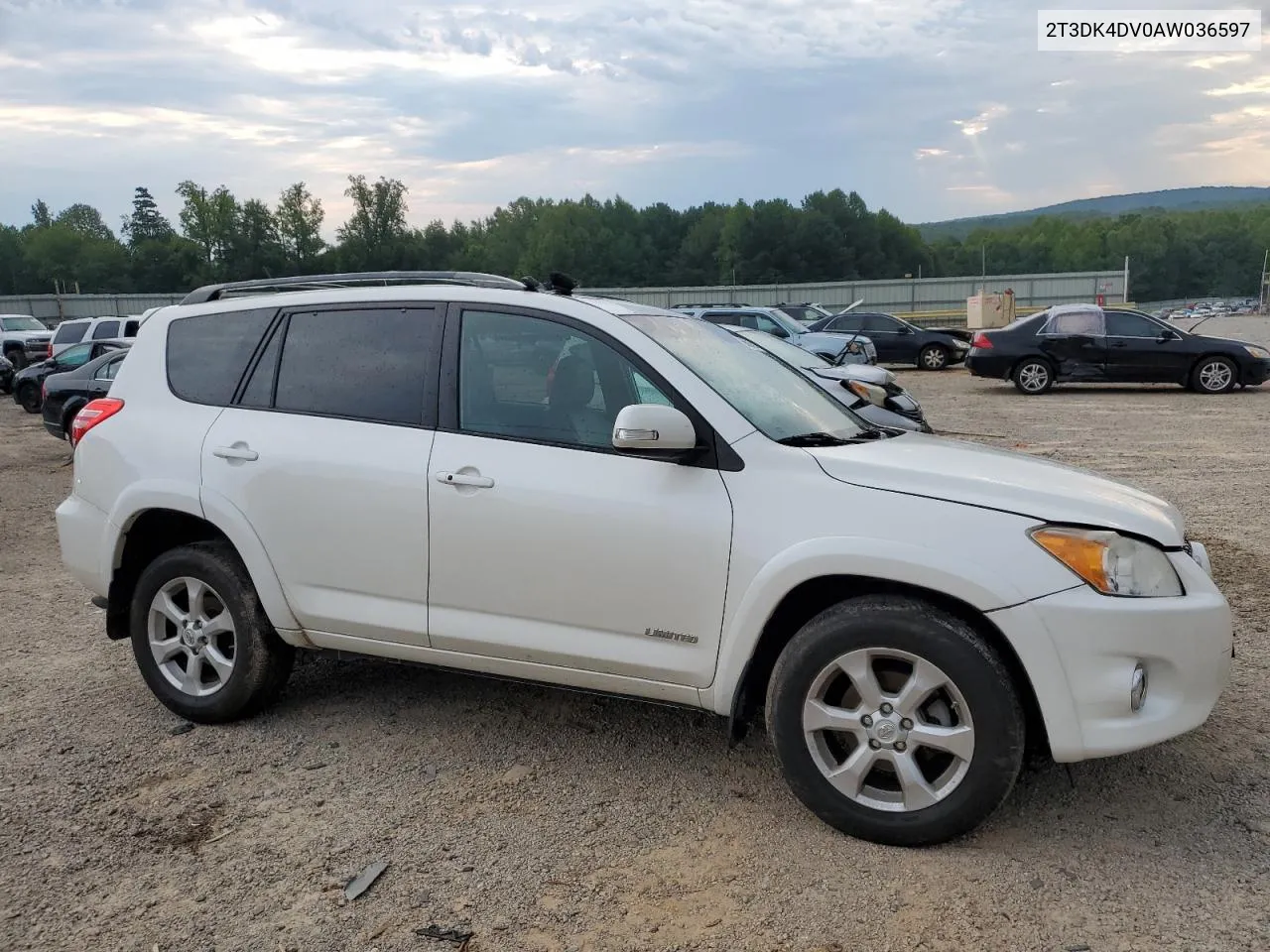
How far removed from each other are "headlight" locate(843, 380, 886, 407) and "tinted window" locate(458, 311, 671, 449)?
21.0ft

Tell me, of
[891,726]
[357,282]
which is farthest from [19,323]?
[891,726]

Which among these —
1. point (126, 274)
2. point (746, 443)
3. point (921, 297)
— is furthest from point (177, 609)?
point (126, 274)

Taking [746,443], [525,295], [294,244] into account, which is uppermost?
[294,244]

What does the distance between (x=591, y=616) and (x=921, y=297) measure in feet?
177

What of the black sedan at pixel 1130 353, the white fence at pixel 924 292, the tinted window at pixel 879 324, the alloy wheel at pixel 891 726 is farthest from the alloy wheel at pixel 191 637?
the white fence at pixel 924 292

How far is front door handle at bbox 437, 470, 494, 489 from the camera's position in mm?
3664

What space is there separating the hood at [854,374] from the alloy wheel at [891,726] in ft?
23.5

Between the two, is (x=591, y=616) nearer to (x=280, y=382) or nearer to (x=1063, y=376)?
(x=280, y=382)

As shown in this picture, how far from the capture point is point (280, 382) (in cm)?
423

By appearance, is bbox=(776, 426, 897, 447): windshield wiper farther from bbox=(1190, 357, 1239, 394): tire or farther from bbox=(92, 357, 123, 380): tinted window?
bbox=(1190, 357, 1239, 394): tire

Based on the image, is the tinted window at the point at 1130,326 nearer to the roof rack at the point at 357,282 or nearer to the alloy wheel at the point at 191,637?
the roof rack at the point at 357,282

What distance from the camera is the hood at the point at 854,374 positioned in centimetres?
1060

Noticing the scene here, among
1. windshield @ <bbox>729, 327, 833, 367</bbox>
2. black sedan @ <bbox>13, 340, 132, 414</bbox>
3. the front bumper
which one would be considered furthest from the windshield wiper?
black sedan @ <bbox>13, 340, 132, 414</bbox>

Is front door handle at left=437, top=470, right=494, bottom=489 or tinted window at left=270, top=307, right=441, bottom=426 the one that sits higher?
tinted window at left=270, top=307, right=441, bottom=426
